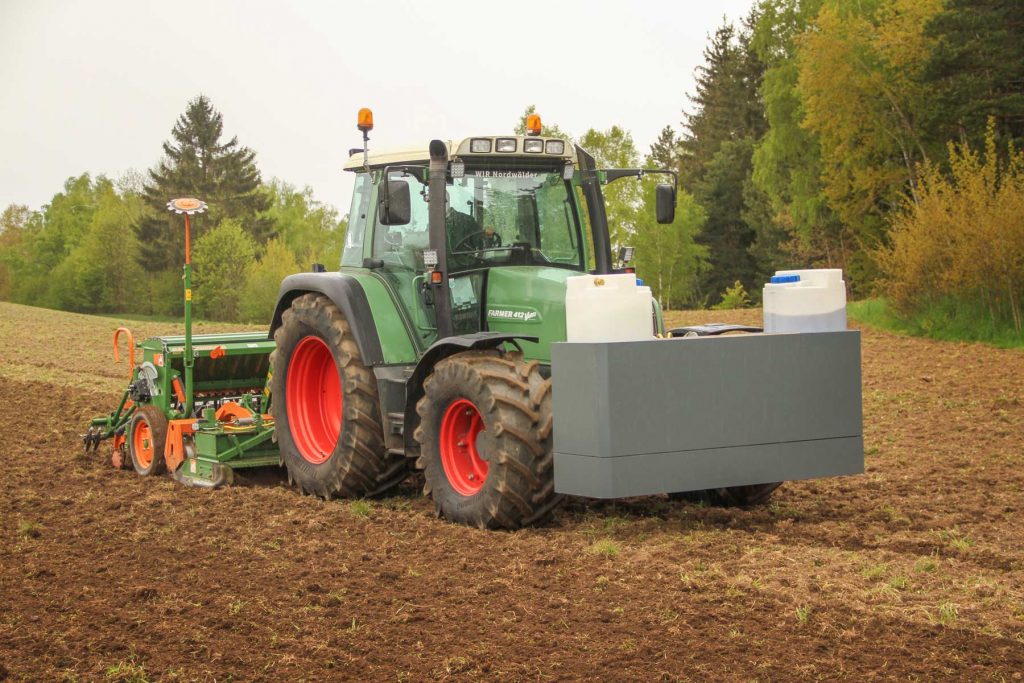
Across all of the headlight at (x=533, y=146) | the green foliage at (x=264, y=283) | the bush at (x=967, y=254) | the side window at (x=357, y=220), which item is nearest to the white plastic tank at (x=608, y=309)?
the headlight at (x=533, y=146)

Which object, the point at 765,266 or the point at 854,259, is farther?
the point at 765,266

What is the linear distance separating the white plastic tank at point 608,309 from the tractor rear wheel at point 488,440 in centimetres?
49

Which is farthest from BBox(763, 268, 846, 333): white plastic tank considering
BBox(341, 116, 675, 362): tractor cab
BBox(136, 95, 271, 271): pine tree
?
BBox(136, 95, 271, 271): pine tree

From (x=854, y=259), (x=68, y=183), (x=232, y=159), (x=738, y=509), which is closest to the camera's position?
(x=738, y=509)

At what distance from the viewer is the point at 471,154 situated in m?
8.40

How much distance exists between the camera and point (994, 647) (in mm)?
5215

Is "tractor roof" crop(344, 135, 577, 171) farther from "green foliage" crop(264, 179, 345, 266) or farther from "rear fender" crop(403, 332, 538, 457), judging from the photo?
"green foliage" crop(264, 179, 345, 266)

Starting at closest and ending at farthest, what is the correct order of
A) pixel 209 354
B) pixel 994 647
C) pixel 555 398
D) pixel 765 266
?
pixel 994 647 → pixel 555 398 → pixel 209 354 → pixel 765 266

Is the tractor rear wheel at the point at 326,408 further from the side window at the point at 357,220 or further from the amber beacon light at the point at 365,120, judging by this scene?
the amber beacon light at the point at 365,120

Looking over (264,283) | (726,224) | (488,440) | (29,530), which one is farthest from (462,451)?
(726,224)

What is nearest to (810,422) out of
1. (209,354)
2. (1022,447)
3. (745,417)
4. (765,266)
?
(745,417)

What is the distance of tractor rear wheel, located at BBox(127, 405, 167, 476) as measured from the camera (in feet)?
33.5

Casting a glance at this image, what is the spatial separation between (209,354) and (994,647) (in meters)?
7.13

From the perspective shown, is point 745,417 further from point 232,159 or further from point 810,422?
point 232,159
